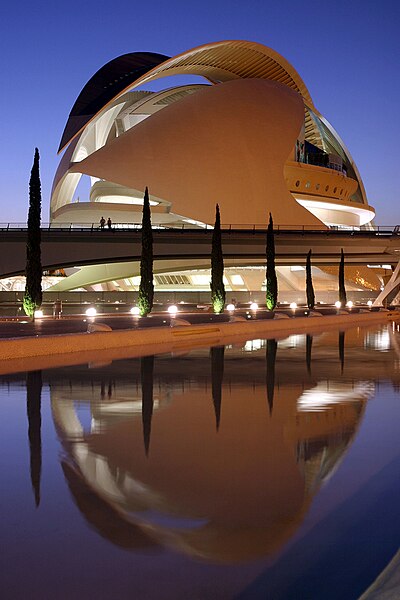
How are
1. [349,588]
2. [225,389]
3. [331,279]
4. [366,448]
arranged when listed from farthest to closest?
1. [331,279]
2. [225,389]
3. [366,448]
4. [349,588]

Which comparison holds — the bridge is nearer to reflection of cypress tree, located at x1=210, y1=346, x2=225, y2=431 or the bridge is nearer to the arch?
the arch

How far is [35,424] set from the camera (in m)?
7.94

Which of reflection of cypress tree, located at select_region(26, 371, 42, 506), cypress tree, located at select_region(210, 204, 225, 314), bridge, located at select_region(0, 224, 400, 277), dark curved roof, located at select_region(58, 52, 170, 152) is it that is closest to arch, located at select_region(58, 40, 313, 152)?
dark curved roof, located at select_region(58, 52, 170, 152)

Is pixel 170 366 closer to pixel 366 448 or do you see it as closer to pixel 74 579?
pixel 366 448

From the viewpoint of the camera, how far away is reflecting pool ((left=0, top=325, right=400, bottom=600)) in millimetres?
3725

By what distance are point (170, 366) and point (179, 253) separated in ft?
97.5

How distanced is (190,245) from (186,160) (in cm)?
835

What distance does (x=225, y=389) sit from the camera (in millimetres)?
10797

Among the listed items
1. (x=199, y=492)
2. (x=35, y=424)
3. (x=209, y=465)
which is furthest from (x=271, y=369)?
(x=199, y=492)

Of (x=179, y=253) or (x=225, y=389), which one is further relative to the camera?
(x=179, y=253)

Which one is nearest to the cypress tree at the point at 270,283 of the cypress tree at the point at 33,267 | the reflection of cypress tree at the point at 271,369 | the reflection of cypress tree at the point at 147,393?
the cypress tree at the point at 33,267

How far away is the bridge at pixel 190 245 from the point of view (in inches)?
1623

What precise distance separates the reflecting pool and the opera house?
121ft

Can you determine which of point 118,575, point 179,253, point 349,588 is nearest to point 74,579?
point 118,575
